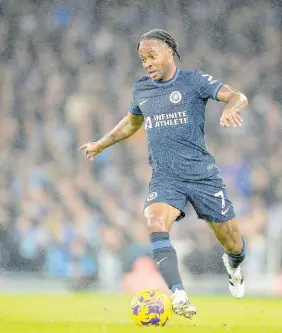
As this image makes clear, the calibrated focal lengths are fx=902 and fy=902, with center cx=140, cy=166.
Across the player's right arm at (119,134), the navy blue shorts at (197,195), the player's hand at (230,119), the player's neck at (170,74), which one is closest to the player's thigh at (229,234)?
the navy blue shorts at (197,195)

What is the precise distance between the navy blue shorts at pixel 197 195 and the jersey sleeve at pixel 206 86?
2.37 feet

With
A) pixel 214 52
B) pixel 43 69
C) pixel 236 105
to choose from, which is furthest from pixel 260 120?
pixel 236 105

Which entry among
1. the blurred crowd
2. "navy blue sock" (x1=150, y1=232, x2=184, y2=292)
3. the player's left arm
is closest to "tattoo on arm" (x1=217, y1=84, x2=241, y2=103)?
the player's left arm

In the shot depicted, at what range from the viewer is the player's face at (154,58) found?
742cm

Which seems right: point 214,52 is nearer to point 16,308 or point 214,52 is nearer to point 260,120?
point 260,120

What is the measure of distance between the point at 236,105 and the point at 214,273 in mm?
7661

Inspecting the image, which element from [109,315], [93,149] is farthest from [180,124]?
[109,315]

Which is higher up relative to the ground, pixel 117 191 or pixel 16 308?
pixel 117 191

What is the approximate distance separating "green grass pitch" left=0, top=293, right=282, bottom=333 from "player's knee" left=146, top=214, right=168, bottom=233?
0.76 metres

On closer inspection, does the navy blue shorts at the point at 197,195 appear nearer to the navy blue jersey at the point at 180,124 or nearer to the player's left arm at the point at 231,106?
the navy blue jersey at the point at 180,124

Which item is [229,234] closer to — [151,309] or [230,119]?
[151,309]

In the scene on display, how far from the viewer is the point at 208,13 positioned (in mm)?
18734

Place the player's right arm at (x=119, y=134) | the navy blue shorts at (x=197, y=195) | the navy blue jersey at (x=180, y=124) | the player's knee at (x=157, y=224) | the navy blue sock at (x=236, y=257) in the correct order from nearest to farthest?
1. the player's knee at (x=157, y=224)
2. the navy blue shorts at (x=197, y=195)
3. the navy blue jersey at (x=180, y=124)
4. the player's right arm at (x=119, y=134)
5. the navy blue sock at (x=236, y=257)

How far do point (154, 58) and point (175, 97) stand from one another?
0.37 meters
